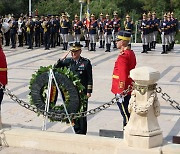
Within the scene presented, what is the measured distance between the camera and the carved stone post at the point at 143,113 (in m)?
5.90

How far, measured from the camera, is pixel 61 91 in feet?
24.4

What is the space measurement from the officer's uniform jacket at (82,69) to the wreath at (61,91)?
21 centimetres

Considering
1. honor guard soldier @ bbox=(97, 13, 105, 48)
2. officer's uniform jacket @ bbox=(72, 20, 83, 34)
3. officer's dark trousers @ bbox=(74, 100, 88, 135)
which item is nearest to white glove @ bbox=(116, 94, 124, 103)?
officer's dark trousers @ bbox=(74, 100, 88, 135)

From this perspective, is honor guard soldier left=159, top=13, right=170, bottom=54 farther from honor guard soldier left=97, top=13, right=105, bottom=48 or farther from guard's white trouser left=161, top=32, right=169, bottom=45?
honor guard soldier left=97, top=13, right=105, bottom=48

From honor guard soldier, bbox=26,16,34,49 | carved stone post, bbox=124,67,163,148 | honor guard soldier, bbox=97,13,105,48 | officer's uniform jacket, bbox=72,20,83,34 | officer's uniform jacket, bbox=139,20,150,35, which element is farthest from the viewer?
honor guard soldier, bbox=26,16,34,49

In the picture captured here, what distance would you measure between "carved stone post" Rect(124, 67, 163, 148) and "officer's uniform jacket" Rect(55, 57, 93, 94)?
1619mm

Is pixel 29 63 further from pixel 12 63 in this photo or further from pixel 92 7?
pixel 92 7

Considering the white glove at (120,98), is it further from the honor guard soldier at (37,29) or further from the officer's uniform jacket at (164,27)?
the honor guard soldier at (37,29)

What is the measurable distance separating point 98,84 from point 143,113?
23.0 feet

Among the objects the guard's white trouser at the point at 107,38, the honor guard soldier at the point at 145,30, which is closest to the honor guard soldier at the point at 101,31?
the guard's white trouser at the point at 107,38

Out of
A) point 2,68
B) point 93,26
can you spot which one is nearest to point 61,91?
point 2,68

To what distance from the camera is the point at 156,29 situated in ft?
68.2

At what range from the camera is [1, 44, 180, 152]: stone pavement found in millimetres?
8914

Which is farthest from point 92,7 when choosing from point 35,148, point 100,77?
point 35,148
